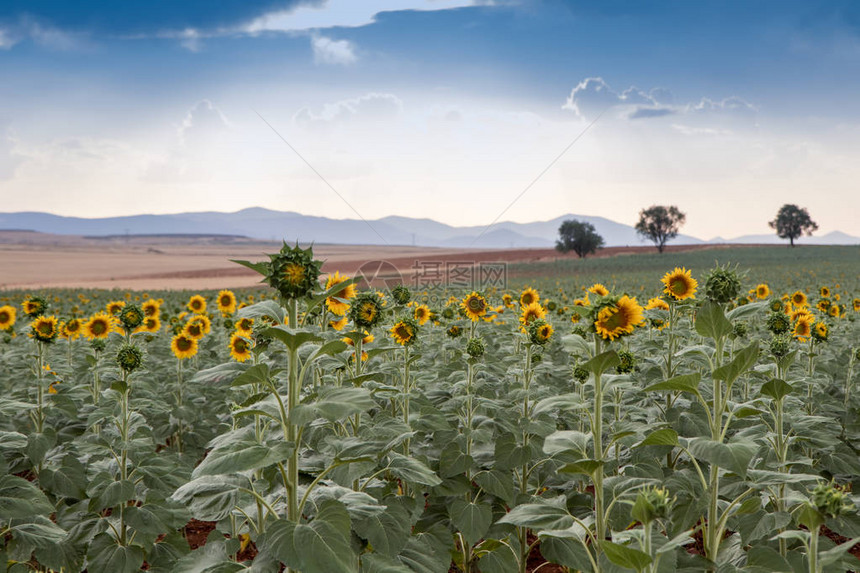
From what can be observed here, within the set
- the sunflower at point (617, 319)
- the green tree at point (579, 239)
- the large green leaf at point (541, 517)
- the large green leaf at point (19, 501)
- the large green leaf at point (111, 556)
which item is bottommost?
the large green leaf at point (111, 556)

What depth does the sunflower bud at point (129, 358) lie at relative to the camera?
4.57m

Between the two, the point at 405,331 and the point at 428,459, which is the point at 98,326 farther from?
the point at 428,459

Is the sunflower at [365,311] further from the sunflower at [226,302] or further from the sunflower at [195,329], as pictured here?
the sunflower at [226,302]

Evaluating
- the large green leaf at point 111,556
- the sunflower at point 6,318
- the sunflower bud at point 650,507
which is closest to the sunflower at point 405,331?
the large green leaf at point 111,556

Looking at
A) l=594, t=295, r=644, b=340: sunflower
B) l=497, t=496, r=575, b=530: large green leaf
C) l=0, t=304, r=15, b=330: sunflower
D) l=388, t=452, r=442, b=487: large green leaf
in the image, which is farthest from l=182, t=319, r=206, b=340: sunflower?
l=594, t=295, r=644, b=340: sunflower

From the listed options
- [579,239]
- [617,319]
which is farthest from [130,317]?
[579,239]

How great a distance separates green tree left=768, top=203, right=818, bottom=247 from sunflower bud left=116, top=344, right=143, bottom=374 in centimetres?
11464

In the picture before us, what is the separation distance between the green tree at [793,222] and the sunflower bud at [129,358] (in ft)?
376

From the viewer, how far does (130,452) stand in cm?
434

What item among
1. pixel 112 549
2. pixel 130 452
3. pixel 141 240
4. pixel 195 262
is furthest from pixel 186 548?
pixel 141 240

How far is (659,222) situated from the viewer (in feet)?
324

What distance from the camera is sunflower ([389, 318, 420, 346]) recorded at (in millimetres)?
4652

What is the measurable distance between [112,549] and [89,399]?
3129 mm

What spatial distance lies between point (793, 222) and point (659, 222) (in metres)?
23.1
